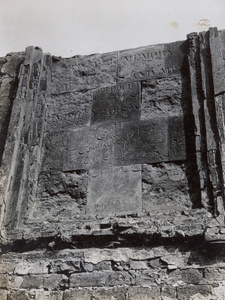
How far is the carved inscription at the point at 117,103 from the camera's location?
4.98 m

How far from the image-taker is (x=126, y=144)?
4723 mm

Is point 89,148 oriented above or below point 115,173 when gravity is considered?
above

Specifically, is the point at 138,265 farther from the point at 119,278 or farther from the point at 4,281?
the point at 4,281

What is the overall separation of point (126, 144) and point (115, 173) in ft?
1.32

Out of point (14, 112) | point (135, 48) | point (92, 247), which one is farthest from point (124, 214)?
point (135, 48)

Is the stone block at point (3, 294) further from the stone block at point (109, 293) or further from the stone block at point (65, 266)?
the stone block at point (109, 293)

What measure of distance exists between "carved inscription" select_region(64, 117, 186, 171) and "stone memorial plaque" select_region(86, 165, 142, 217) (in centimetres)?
12

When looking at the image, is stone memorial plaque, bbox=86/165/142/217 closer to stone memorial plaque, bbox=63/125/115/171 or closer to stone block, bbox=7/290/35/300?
stone memorial plaque, bbox=63/125/115/171

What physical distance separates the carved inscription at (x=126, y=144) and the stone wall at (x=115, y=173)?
13mm

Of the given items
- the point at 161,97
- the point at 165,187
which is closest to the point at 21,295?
the point at 165,187

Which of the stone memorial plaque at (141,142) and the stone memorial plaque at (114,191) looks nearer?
the stone memorial plaque at (114,191)

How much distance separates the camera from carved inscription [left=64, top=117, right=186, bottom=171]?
4.57 metres

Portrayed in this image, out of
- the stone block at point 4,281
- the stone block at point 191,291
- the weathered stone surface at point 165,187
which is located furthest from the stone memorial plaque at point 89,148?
the stone block at point 191,291

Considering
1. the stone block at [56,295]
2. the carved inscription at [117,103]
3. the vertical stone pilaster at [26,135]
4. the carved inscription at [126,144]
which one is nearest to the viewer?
the stone block at [56,295]
